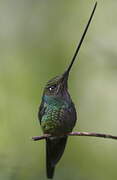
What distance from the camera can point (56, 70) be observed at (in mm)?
5957

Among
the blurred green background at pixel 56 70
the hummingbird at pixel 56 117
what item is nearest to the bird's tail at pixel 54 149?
the hummingbird at pixel 56 117

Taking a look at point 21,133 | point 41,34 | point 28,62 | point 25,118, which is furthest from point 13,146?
point 41,34

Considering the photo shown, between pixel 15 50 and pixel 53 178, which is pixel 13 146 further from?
pixel 53 178

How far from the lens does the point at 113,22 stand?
21.4 ft

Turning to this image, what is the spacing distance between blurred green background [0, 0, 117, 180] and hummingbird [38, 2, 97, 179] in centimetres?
203

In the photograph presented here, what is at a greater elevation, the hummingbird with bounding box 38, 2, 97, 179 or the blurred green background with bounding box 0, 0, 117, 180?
the hummingbird with bounding box 38, 2, 97, 179

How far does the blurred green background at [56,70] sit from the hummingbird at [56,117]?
203 centimetres

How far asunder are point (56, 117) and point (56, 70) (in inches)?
128

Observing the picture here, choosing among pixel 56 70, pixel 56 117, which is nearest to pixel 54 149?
pixel 56 117

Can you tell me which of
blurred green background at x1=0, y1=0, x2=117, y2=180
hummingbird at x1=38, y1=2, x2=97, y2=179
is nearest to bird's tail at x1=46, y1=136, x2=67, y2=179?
hummingbird at x1=38, y1=2, x2=97, y2=179

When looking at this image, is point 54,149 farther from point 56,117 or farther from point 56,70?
point 56,70

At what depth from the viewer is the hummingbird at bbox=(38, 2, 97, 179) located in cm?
261

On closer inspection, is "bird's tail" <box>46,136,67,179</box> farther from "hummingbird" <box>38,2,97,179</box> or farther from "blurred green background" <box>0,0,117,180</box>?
"blurred green background" <box>0,0,117,180</box>

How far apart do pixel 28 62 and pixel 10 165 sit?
4008mm
